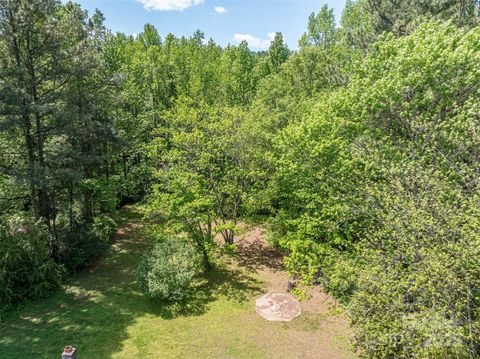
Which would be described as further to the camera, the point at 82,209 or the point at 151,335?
the point at 82,209

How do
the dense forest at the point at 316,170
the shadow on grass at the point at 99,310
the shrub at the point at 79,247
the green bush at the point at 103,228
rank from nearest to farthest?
the dense forest at the point at 316,170, the shadow on grass at the point at 99,310, the shrub at the point at 79,247, the green bush at the point at 103,228

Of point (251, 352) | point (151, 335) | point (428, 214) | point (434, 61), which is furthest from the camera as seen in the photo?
point (151, 335)

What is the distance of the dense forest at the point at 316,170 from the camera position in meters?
6.86

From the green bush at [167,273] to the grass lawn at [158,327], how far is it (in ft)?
2.34

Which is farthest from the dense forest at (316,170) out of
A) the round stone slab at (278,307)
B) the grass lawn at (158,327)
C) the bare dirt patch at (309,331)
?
the round stone slab at (278,307)

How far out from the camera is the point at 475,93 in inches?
375

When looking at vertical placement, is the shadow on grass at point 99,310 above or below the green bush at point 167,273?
below

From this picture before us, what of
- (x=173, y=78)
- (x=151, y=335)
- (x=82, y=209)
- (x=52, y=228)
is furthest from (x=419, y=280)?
(x=173, y=78)

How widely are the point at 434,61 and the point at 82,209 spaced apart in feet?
61.5

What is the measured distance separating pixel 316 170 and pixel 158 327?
856 centimetres

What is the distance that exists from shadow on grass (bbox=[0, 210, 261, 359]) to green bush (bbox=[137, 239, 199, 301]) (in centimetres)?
71

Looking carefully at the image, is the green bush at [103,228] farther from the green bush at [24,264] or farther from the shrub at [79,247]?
the green bush at [24,264]

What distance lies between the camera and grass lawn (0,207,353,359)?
403 inches

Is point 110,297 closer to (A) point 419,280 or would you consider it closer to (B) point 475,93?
(A) point 419,280
